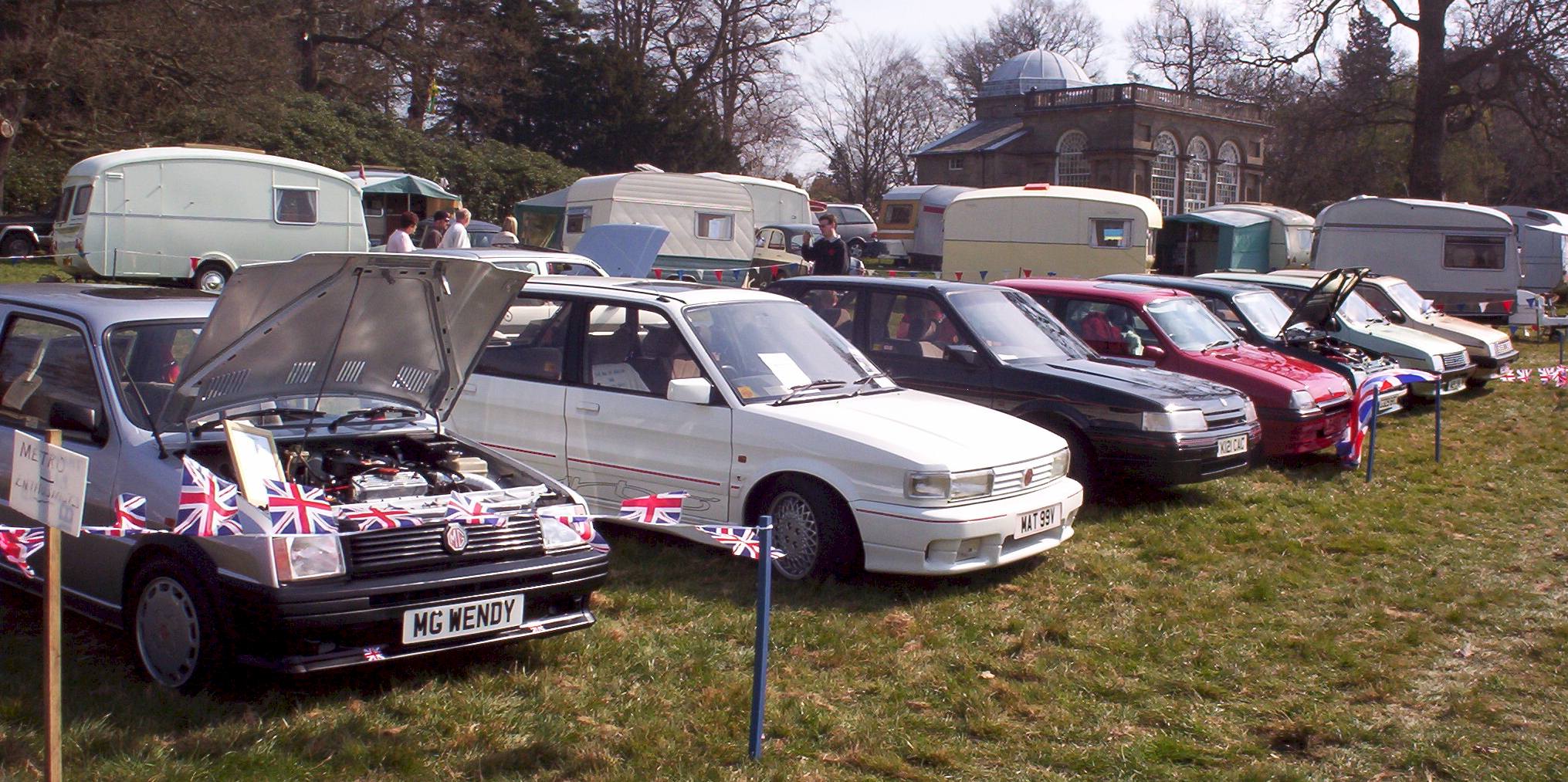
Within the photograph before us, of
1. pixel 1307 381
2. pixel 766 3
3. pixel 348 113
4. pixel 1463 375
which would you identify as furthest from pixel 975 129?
pixel 1307 381

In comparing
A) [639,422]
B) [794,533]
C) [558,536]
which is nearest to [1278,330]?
[794,533]

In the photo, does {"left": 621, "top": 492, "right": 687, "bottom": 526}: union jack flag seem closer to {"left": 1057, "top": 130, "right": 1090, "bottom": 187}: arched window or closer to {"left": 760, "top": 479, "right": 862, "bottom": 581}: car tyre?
{"left": 760, "top": 479, "right": 862, "bottom": 581}: car tyre

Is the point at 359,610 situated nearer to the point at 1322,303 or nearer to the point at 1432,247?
the point at 1322,303

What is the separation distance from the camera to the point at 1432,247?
75.0 feet

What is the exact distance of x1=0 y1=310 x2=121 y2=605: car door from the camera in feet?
16.0

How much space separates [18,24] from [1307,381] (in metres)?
26.9

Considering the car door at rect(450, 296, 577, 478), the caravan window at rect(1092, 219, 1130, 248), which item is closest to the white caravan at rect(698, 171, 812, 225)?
the caravan window at rect(1092, 219, 1130, 248)

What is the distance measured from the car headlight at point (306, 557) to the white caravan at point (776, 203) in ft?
95.2

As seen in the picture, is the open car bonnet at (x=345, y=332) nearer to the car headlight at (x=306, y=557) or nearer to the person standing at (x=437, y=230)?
the car headlight at (x=306, y=557)

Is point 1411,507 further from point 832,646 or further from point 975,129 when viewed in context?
point 975,129

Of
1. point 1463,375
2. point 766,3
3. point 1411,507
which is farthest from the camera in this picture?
point 766,3

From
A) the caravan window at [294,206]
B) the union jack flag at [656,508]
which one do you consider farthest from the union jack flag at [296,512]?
the caravan window at [294,206]

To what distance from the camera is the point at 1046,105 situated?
187 feet

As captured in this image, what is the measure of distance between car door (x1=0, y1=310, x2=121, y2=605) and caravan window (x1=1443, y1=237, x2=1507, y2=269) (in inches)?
910
